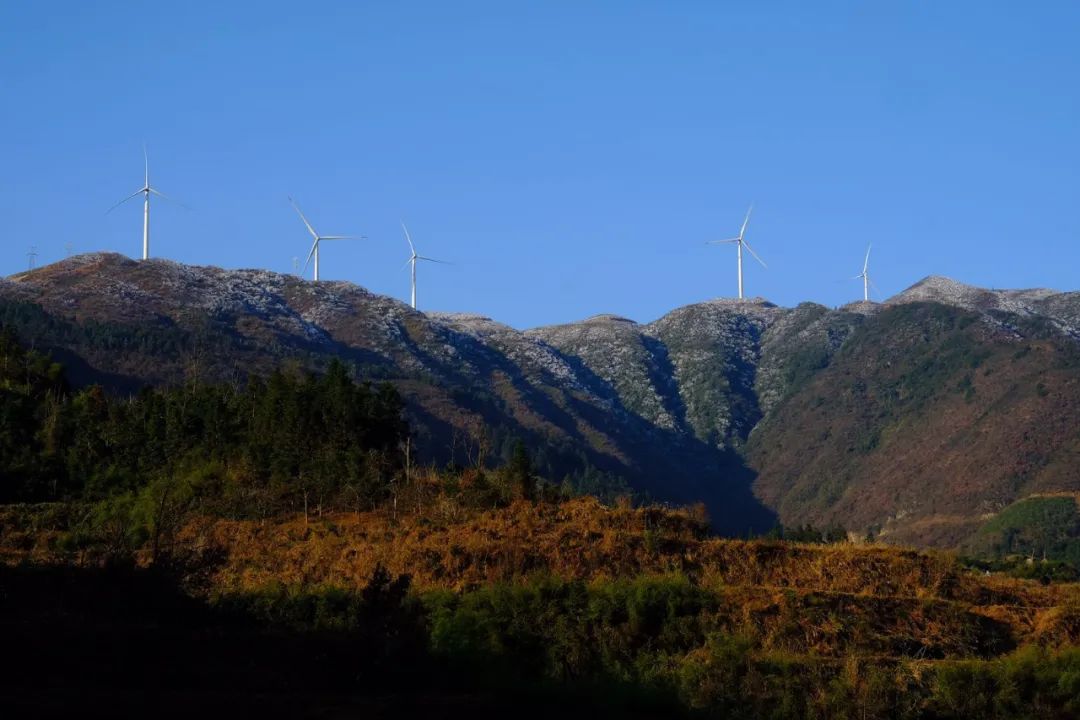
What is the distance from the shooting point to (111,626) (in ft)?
72.1

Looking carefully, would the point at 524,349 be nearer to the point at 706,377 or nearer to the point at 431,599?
the point at 706,377

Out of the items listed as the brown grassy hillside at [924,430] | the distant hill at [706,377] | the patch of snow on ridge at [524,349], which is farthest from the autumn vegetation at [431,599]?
the patch of snow on ridge at [524,349]

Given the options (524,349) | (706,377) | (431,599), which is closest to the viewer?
(431,599)

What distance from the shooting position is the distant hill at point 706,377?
102m

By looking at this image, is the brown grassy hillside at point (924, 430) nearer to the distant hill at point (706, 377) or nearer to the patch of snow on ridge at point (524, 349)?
the distant hill at point (706, 377)

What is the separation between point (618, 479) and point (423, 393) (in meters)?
19.8

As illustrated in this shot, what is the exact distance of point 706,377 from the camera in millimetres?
159500

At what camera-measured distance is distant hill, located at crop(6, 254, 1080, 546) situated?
335 feet

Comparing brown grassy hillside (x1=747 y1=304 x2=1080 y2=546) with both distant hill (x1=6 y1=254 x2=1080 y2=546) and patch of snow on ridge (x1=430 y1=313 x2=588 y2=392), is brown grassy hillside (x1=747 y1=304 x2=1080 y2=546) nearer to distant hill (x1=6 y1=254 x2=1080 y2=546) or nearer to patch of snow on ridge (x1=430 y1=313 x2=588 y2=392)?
distant hill (x1=6 y1=254 x2=1080 y2=546)

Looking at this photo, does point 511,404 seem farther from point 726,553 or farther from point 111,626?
point 111,626

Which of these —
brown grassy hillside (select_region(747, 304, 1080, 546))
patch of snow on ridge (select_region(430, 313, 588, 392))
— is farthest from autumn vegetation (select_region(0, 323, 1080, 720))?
patch of snow on ridge (select_region(430, 313, 588, 392))

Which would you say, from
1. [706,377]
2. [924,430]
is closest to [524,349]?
[706,377]

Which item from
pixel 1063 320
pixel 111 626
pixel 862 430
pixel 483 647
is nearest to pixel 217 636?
pixel 111 626

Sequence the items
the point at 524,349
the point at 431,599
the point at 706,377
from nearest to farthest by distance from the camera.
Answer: the point at 431,599 → the point at 706,377 → the point at 524,349
